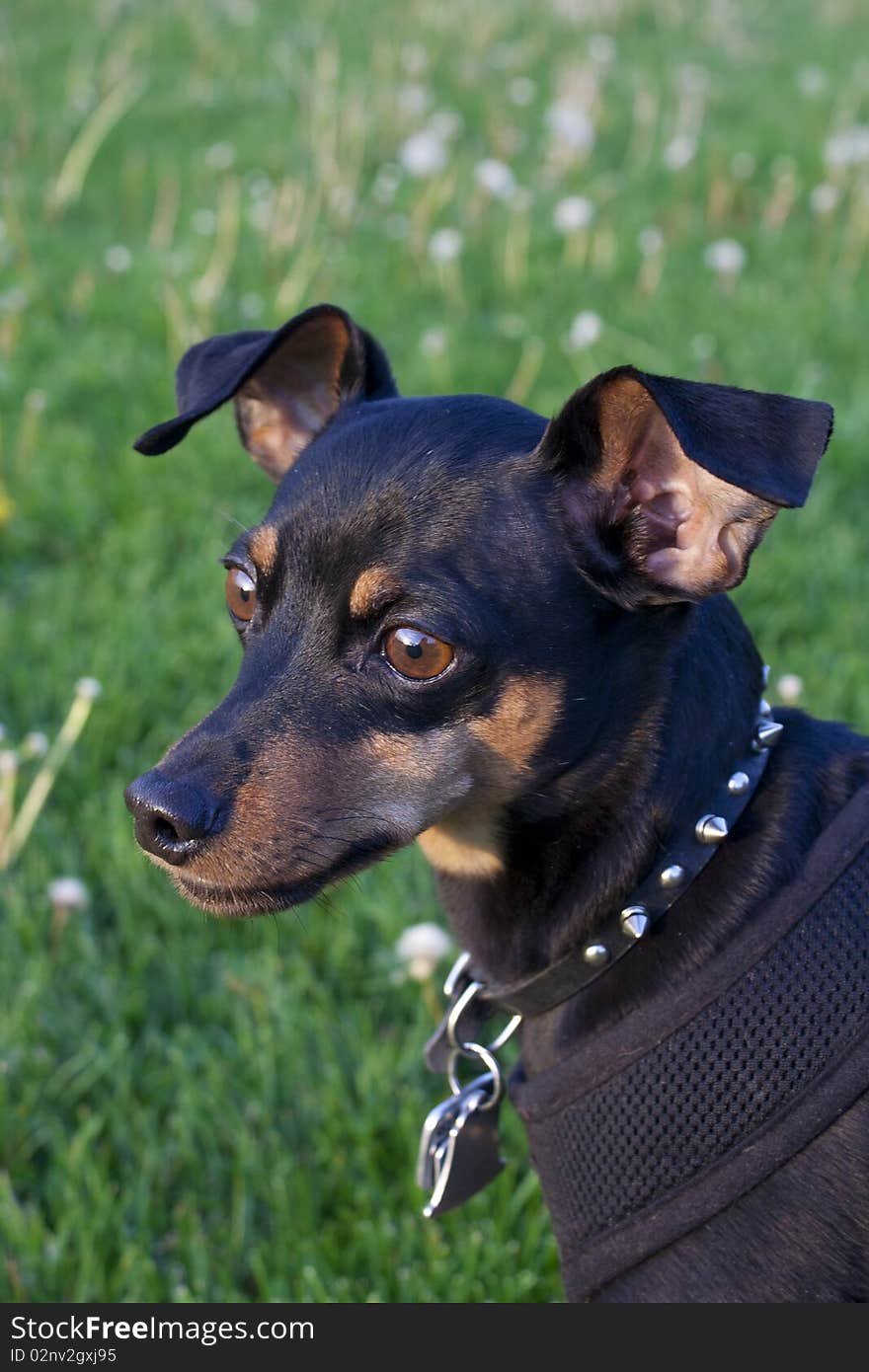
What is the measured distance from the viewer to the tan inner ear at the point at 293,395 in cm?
265

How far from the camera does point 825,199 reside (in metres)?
7.03

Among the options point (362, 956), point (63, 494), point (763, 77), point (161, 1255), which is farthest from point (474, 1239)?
point (763, 77)

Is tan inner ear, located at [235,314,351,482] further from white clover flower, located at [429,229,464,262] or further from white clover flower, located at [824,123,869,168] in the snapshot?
white clover flower, located at [824,123,869,168]

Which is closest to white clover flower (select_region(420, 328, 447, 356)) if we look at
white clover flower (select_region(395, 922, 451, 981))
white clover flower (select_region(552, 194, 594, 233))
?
white clover flower (select_region(552, 194, 594, 233))

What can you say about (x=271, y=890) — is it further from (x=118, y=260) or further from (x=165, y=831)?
(x=118, y=260)

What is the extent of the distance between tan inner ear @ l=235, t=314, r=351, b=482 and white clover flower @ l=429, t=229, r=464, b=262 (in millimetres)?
3644

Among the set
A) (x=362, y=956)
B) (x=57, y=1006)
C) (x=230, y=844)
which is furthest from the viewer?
(x=362, y=956)

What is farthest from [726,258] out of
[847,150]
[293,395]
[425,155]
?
[293,395]

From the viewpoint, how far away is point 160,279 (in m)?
6.29

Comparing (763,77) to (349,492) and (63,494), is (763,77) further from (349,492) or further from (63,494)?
(349,492)

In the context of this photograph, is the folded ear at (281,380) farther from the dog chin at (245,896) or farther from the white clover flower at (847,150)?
the white clover flower at (847,150)

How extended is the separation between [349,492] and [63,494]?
3.03 m

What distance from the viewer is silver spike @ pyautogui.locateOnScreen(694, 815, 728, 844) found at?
6.72 ft

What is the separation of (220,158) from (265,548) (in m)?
6.08
